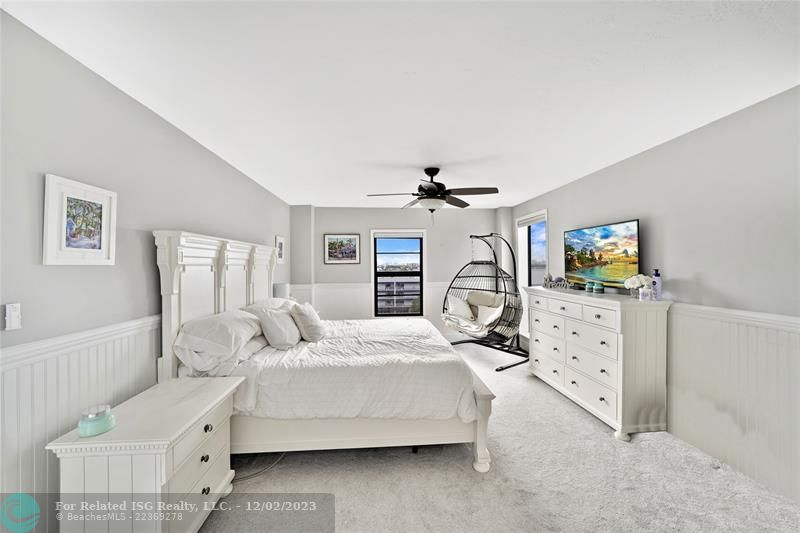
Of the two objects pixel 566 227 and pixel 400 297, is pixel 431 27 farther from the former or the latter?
pixel 400 297

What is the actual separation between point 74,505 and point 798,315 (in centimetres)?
397

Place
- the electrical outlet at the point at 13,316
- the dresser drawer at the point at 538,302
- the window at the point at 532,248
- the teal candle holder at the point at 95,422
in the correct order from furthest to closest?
the window at the point at 532,248, the dresser drawer at the point at 538,302, the teal candle holder at the point at 95,422, the electrical outlet at the point at 13,316

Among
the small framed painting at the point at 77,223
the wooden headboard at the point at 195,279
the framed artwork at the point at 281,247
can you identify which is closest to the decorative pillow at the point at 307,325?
the wooden headboard at the point at 195,279

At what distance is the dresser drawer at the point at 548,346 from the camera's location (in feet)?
11.5

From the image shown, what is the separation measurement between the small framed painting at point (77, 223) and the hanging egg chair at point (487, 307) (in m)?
4.14

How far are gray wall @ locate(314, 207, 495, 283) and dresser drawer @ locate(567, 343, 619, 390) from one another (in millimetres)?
3197

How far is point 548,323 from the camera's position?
12.4 feet

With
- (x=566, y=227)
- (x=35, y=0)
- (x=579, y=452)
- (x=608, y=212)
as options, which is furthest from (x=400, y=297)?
(x=35, y=0)

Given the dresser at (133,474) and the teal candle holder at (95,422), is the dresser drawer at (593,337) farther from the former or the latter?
the teal candle holder at (95,422)

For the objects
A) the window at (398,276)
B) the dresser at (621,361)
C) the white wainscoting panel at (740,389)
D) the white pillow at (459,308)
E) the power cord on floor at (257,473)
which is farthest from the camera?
the window at (398,276)

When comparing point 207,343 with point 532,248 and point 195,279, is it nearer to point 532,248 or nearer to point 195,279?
point 195,279

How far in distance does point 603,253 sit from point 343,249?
415cm

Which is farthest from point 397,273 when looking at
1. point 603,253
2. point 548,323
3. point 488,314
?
point 603,253

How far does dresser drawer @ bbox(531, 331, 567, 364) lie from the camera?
138 inches
